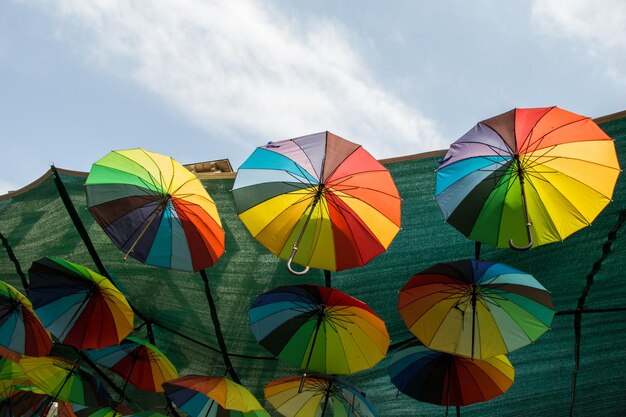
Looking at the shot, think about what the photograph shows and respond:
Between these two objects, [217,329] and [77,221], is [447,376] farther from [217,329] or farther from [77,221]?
[77,221]

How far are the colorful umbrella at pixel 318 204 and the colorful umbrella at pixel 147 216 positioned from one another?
49 centimetres

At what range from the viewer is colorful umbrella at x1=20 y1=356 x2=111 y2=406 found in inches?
239

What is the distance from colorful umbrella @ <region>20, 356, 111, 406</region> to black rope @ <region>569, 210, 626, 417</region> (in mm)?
4667

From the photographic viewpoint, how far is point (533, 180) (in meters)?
4.32

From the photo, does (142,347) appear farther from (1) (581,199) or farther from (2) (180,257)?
(1) (581,199)

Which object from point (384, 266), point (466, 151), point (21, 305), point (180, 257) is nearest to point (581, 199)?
point (466, 151)

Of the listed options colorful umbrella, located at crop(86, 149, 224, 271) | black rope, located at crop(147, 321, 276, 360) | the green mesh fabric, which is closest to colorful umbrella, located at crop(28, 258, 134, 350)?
the green mesh fabric

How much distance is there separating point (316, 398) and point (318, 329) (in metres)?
0.91

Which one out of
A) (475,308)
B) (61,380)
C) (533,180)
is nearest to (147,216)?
(61,380)

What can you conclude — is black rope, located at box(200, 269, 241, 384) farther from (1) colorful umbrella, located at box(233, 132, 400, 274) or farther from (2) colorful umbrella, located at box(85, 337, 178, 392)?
(1) colorful umbrella, located at box(233, 132, 400, 274)

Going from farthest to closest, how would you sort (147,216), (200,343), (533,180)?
(200,343), (147,216), (533,180)

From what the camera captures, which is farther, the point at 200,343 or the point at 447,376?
the point at 200,343

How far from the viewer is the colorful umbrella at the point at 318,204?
4496 mm

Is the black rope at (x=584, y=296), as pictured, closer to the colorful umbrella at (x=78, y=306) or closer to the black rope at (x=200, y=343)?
the black rope at (x=200, y=343)
